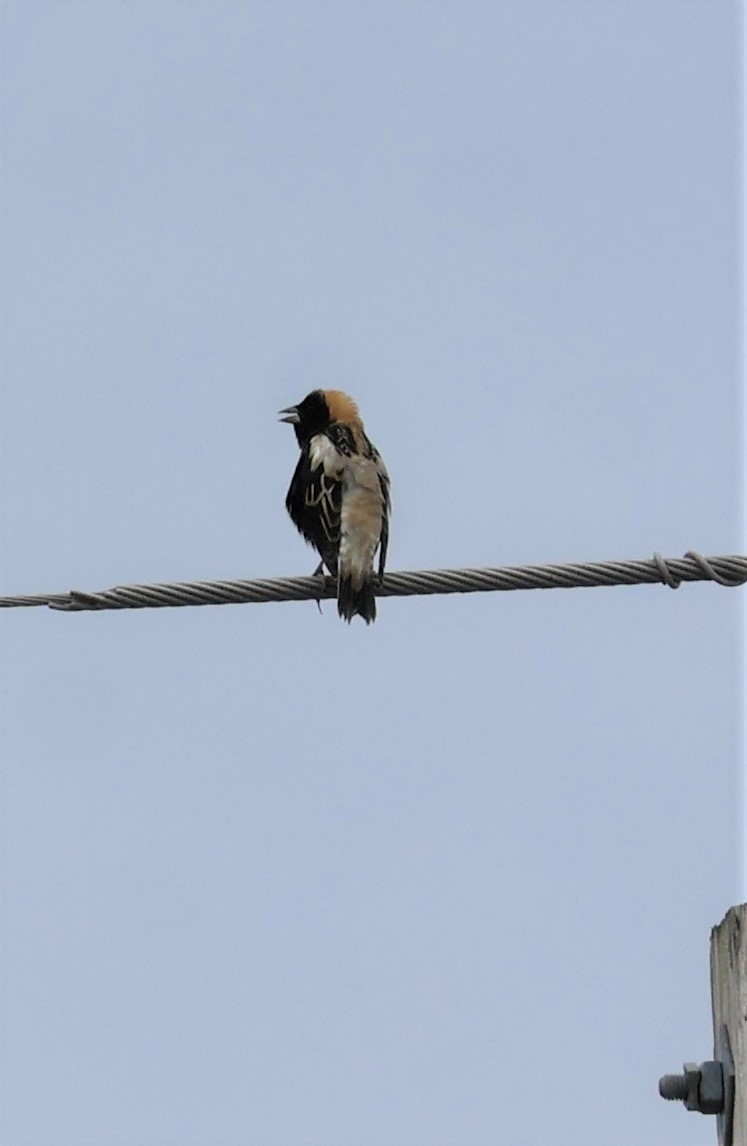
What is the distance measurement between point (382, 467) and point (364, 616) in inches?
56.8

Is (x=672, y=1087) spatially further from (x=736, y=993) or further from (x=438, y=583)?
(x=438, y=583)

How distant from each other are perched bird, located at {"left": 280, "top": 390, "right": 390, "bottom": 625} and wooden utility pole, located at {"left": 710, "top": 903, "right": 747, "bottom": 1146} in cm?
429

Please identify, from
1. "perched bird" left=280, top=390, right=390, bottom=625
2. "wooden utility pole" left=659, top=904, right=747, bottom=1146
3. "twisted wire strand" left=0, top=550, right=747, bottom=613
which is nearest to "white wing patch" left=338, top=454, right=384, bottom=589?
"perched bird" left=280, top=390, right=390, bottom=625

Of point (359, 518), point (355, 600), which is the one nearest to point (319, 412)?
point (359, 518)

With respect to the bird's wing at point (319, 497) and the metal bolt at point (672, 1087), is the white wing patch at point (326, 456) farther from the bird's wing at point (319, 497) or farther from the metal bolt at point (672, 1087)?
the metal bolt at point (672, 1087)

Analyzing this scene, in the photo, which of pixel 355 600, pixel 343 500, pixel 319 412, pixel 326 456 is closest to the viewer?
pixel 355 600

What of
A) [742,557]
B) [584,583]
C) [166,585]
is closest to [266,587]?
[166,585]

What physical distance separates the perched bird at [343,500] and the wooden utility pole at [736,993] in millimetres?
4286

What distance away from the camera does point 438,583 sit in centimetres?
604

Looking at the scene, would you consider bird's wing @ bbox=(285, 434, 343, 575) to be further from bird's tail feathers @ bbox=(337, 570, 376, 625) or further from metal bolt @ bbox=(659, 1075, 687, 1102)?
metal bolt @ bbox=(659, 1075, 687, 1102)

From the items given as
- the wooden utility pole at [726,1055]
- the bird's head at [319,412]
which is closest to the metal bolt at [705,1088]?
the wooden utility pole at [726,1055]

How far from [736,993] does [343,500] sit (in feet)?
19.0

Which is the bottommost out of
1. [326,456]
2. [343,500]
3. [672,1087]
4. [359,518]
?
[672,1087]

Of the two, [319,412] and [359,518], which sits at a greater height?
[319,412]
